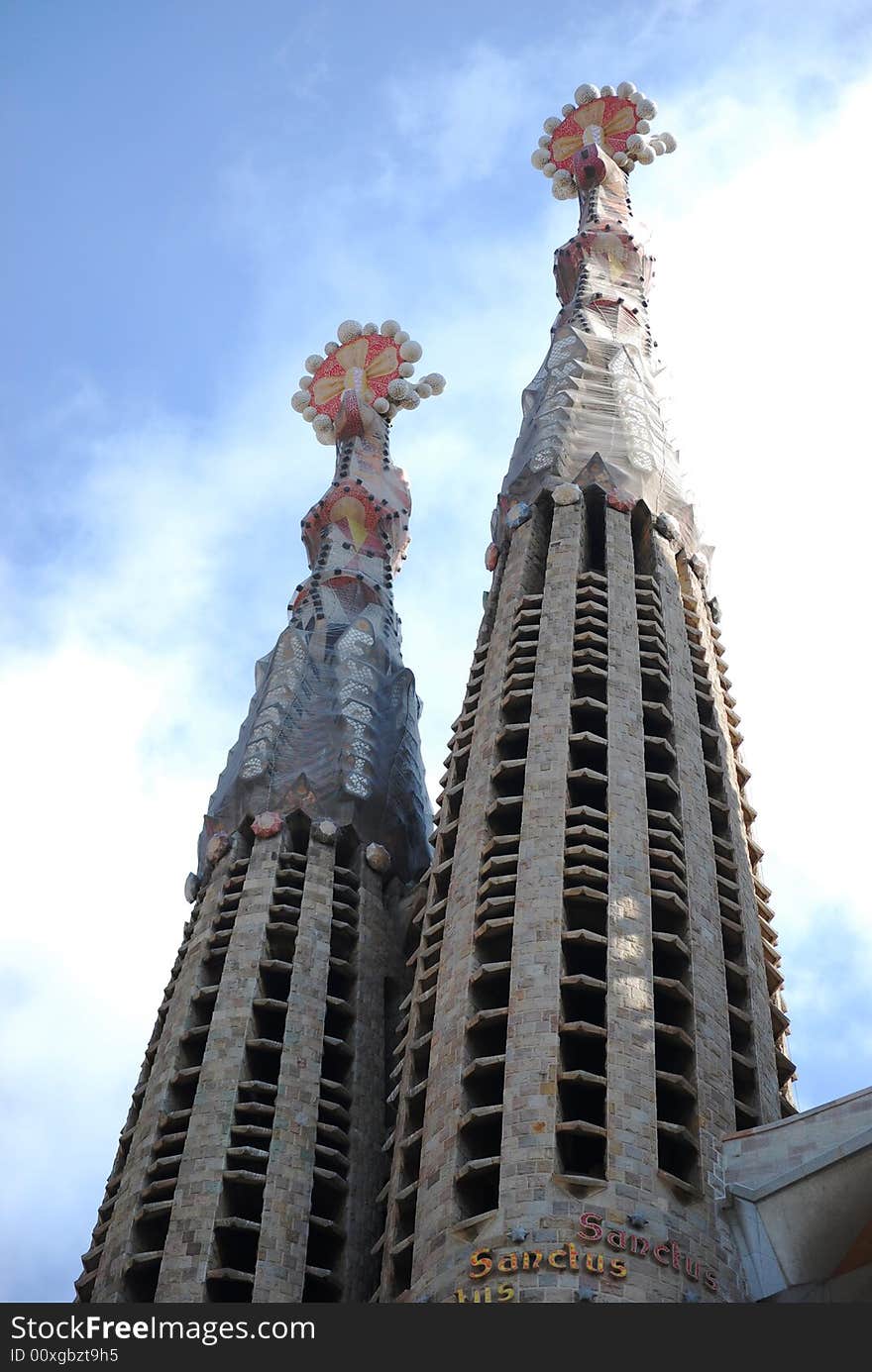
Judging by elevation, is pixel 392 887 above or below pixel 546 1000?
above

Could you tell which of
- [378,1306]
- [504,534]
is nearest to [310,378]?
[504,534]

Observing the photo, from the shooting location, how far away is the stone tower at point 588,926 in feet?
127

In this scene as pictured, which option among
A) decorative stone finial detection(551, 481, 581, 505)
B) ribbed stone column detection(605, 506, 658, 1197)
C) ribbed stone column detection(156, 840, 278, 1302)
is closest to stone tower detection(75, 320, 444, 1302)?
ribbed stone column detection(156, 840, 278, 1302)

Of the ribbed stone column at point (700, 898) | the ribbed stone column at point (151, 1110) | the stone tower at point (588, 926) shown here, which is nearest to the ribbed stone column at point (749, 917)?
the stone tower at point (588, 926)

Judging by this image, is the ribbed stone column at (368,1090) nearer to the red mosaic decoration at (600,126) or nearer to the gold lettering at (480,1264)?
the gold lettering at (480,1264)

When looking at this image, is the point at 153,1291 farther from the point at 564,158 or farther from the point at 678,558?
the point at 564,158

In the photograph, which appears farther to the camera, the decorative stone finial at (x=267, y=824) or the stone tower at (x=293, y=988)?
the decorative stone finial at (x=267, y=824)

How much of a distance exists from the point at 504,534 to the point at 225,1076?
692 inches

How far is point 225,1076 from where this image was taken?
160 ft

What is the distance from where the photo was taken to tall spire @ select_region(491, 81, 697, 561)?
60969 mm

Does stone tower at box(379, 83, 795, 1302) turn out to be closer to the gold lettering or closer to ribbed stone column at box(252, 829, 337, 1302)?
the gold lettering

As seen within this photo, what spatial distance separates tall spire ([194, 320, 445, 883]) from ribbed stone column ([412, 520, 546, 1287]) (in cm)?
474

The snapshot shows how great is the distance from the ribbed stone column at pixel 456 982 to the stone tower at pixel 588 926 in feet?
0.24

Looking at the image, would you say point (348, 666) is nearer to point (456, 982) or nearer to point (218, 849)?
point (218, 849)
